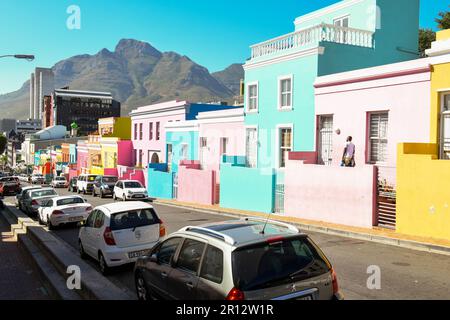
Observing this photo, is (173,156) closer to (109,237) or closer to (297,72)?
(297,72)

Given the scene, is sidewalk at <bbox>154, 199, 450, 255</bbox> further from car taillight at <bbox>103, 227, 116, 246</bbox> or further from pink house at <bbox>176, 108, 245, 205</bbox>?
pink house at <bbox>176, 108, 245, 205</bbox>

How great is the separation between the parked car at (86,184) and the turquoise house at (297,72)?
1864 cm

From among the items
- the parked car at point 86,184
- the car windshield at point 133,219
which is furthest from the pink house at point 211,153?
the car windshield at point 133,219

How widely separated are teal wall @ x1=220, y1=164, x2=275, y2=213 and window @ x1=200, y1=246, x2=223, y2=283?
16385 millimetres

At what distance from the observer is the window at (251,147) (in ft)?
87.3

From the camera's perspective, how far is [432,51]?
16.0m

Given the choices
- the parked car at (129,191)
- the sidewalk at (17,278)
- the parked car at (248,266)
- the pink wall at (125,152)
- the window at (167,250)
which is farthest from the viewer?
the pink wall at (125,152)

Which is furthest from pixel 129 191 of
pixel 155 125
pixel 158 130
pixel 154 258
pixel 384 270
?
pixel 154 258

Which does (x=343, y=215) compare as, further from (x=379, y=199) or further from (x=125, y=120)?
(x=125, y=120)

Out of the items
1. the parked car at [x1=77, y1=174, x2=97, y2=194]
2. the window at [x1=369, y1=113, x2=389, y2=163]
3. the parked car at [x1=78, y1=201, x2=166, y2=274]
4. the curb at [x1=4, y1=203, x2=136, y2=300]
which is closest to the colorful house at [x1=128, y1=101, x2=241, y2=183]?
the parked car at [x1=77, y1=174, x2=97, y2=194]

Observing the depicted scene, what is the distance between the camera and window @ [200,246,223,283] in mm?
5691

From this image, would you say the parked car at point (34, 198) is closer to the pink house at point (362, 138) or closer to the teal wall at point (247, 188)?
the teal wall at point (247, 188)
